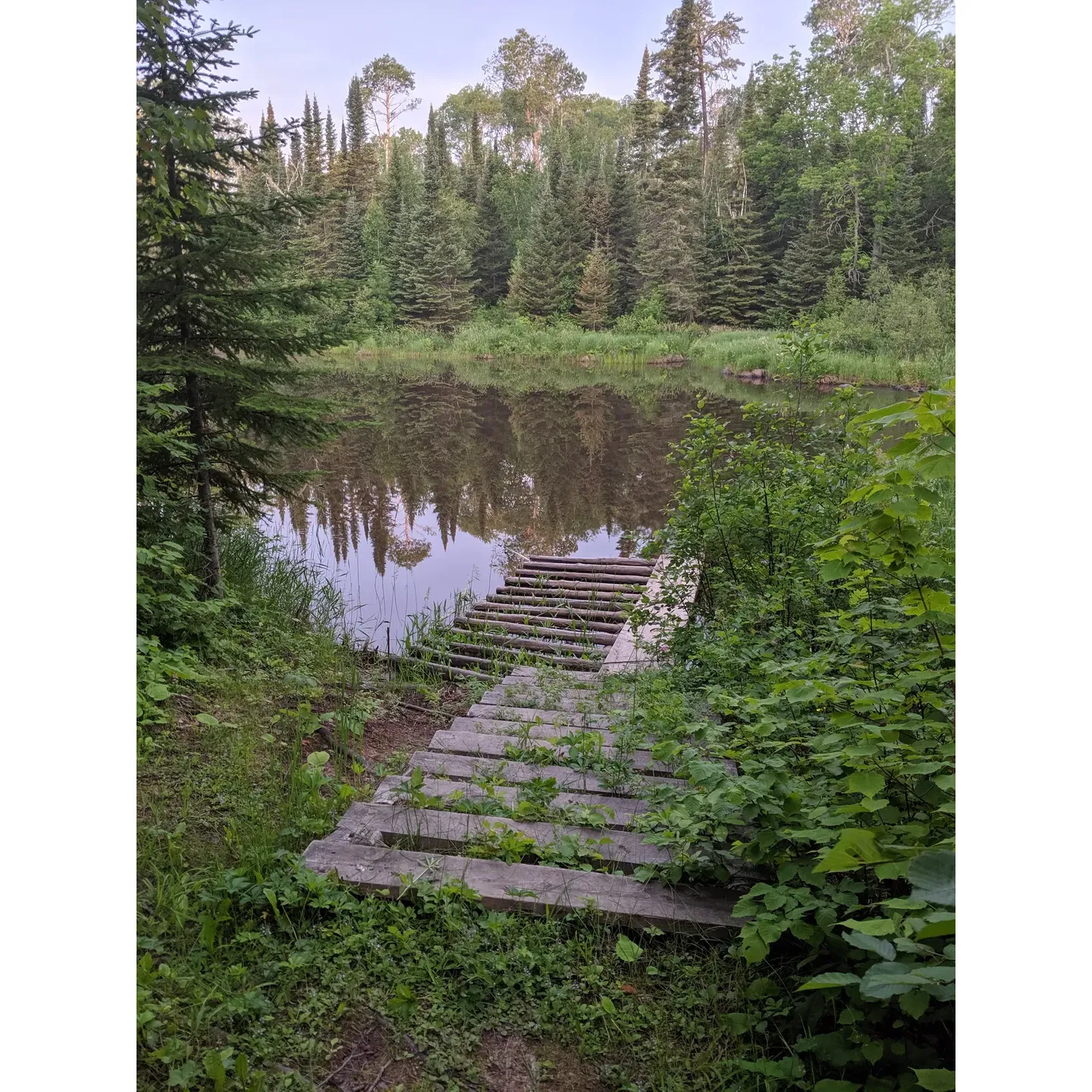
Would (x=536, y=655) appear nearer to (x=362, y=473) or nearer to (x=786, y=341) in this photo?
(x=786, y=341)

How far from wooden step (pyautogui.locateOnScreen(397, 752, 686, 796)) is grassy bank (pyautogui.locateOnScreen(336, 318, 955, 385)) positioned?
689 centimetres

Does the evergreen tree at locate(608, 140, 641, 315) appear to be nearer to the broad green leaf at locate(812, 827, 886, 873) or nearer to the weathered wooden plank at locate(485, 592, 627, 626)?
the weathered wooden plank at locate(485, 592, 627, 626)

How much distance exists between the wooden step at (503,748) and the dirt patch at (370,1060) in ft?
4.16

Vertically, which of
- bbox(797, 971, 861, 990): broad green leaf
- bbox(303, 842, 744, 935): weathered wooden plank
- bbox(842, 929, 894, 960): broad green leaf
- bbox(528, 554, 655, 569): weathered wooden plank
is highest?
bbox(528, 554, 655, 569): weathered wooden plank

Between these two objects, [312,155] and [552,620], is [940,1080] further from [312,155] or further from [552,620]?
[312,155]

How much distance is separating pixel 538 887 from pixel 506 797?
52 centimetres

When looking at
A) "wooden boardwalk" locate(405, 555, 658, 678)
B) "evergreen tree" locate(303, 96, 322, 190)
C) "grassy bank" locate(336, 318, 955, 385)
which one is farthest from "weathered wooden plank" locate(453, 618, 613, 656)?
"grassy bank" locate(336, 318, 955, 385)

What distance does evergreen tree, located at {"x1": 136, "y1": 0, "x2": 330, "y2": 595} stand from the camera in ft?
10.2

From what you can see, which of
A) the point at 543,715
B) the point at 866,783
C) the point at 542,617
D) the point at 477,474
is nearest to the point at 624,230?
the point at 477,474

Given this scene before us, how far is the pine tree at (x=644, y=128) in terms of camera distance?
6353 millimetres

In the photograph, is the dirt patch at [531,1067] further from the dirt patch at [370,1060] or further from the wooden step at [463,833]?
the wooden step at [463,833]

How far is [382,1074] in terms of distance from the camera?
1317 mm

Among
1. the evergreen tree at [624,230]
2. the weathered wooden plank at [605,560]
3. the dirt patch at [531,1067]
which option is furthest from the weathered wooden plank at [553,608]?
the evergreen tree at [624,230]
